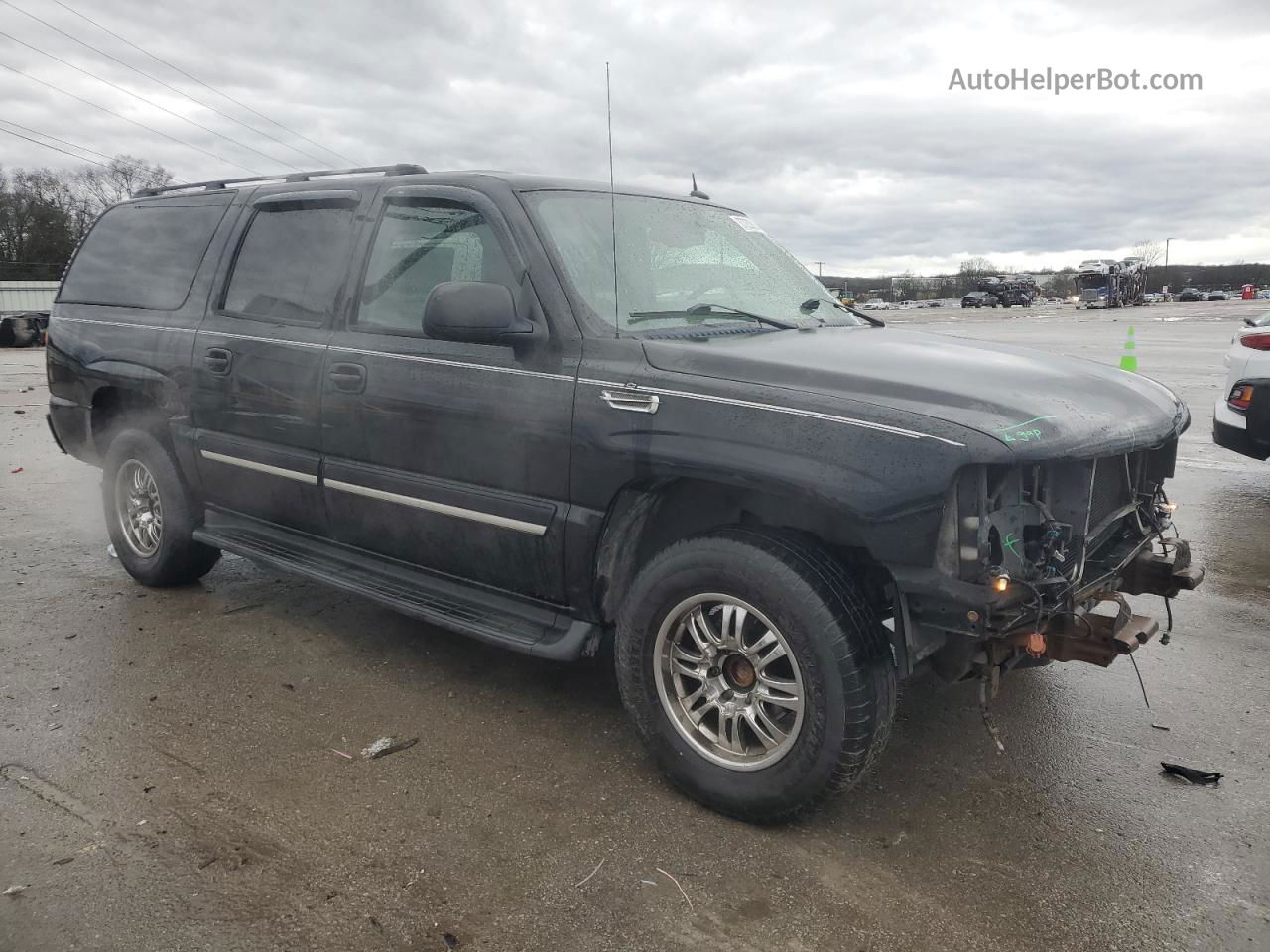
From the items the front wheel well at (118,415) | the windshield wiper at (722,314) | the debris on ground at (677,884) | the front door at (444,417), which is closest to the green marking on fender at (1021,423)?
the windshield wiper at (722,314)

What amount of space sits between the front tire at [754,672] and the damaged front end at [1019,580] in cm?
20

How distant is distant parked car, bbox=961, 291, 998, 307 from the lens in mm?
68562

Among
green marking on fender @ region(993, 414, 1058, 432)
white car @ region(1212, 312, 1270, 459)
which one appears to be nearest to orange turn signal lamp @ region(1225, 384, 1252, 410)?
white car @ region(1212, 312, 1270, 459)

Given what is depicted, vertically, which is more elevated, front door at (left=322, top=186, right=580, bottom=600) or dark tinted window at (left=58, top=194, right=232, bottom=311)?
dark tinted window at (left=58, top=194, right=232, bottom=311)

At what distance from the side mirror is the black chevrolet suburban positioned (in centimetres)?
1

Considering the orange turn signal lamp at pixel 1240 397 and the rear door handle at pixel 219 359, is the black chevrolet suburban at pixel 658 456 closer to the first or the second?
the rear door handle at pixel 219 359

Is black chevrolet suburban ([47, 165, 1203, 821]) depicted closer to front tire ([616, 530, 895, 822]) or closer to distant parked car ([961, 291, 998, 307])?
front tire ([616, 530, 895, 822])

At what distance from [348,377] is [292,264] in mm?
788

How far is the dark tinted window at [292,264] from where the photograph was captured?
415cm

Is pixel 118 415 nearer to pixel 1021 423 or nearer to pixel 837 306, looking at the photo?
pixel 837 306

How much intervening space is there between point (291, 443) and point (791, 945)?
9.39ft

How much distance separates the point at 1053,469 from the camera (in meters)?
2.97

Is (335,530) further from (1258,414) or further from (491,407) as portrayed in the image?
(1258,414)

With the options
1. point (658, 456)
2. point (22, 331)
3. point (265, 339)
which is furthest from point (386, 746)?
point (22, 331)
